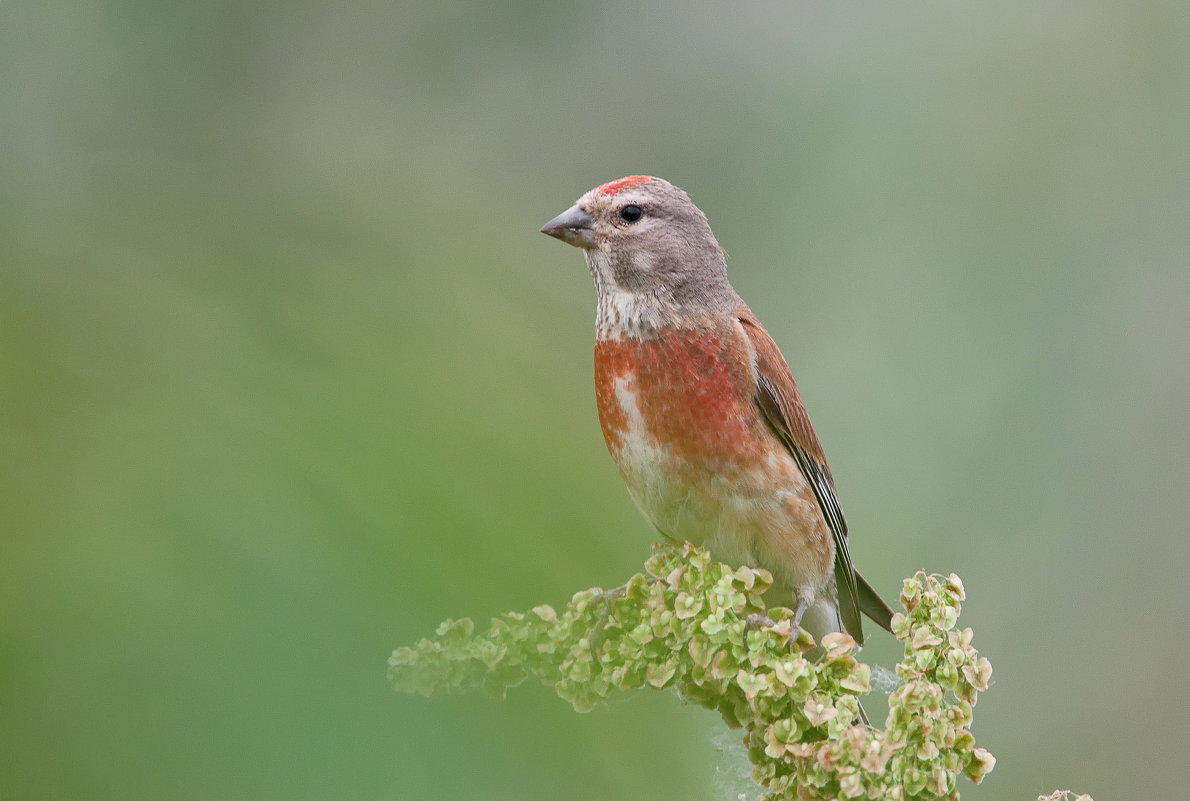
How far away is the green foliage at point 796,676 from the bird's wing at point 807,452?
0.95 m

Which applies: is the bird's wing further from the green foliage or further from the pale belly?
the green foliage

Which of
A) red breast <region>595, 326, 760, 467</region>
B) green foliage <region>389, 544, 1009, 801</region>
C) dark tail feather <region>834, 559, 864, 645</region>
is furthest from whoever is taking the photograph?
dark tail feather <region>834, 559, 864, 645</region>

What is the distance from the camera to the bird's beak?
354cm

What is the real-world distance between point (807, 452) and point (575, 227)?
1.03m

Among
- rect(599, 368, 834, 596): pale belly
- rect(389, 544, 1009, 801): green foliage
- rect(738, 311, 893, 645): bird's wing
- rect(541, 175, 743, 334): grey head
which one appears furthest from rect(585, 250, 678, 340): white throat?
rect(389, 544, 1009, 801): green foliage

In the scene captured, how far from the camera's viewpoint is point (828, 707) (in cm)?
224

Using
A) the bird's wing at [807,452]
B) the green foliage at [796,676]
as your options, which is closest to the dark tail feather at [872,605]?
the bird's wing at [807,452]

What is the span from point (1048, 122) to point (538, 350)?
574cm

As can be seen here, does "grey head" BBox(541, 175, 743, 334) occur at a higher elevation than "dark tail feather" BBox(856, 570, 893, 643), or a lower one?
higher

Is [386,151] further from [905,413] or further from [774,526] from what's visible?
[905,413]

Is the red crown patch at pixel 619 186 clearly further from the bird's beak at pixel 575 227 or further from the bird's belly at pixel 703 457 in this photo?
the bird's belly at pixel 703 457

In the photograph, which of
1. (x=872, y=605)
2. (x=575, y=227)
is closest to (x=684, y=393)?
(x=575, y=227)

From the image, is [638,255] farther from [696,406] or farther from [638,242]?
[696,406]

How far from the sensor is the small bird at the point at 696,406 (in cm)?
342
